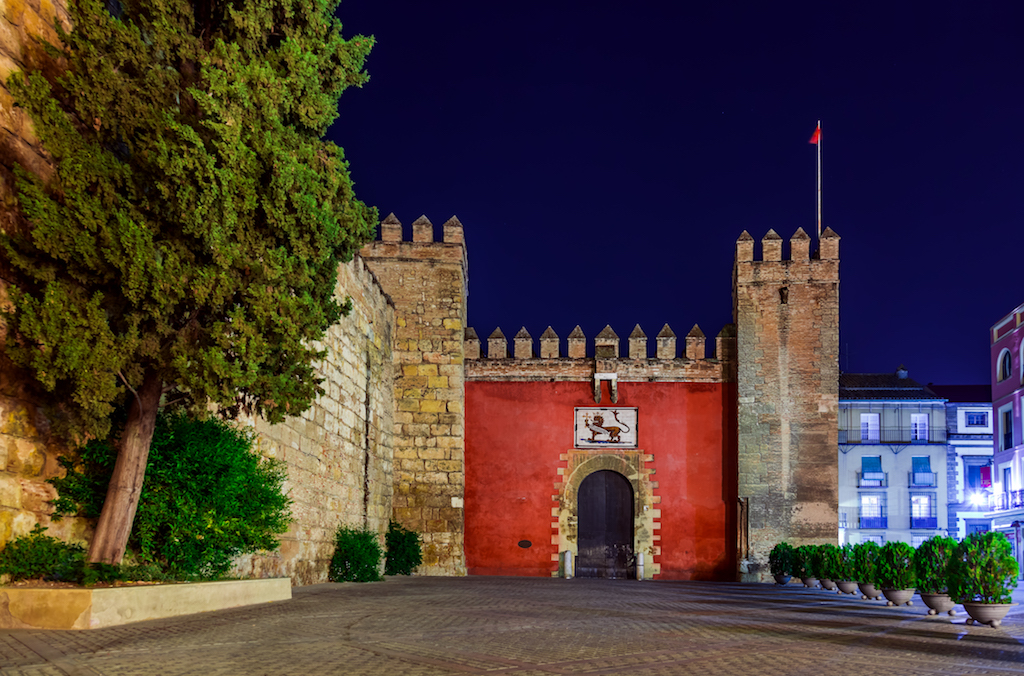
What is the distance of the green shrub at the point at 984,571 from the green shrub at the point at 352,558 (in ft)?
25.4

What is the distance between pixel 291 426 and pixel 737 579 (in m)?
9.85

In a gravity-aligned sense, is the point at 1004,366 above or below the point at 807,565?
above

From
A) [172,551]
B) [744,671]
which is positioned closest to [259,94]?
[172,551]

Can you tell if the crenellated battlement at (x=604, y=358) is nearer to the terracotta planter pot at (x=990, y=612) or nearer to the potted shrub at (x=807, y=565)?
the potted shrub at (x=807, y=565)

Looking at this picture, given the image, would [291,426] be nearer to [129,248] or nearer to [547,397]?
[129,248]

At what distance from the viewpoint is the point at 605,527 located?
1712cm

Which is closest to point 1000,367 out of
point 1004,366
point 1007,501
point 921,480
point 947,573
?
point 1004,366

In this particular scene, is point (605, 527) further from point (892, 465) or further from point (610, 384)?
point (892, 465)

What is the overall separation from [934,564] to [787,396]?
27.5ft

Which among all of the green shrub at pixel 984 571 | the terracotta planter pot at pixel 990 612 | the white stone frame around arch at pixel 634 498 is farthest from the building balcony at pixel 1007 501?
the terracotta planter pot at pixel 990 612

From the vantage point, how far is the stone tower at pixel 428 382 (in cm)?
1675

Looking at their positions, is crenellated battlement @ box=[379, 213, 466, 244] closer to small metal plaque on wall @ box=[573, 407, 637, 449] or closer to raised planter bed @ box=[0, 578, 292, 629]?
small metal plaque on wall @ box=[573, 407, 637, 449]

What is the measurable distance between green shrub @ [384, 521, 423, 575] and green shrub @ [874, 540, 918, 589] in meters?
8.48

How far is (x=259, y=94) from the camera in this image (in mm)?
6000
